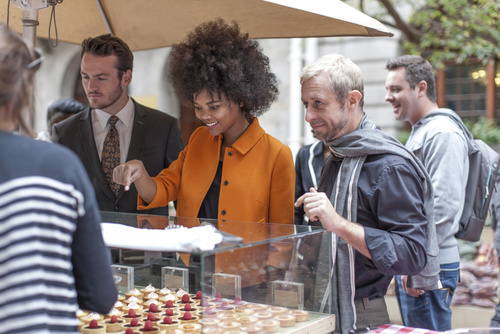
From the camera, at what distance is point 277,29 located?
3.42 meters

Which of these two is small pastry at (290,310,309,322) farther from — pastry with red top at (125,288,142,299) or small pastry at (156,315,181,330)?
pastry with red top at (125,288,142,299)

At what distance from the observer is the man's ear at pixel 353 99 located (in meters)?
2.65

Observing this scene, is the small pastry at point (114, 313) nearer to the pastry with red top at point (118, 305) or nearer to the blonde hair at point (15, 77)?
the pastry with red top at point (118, 305)

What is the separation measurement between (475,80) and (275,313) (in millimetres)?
8740

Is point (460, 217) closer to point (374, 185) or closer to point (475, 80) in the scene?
point (374, 185)

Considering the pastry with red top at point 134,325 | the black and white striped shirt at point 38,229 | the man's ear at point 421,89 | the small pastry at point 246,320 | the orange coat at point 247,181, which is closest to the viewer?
the black and white striped shirt at point 38,229

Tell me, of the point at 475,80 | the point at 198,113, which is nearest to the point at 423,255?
the point at 198,113

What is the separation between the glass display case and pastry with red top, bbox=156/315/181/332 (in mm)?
72

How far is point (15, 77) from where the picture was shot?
140 cm

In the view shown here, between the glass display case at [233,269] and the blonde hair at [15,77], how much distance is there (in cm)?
63

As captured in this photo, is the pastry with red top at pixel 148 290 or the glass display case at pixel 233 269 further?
the pastry with red top at pixel 148 290

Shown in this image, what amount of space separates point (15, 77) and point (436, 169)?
2.97 m

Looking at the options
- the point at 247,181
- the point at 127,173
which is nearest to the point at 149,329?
the point at 127,173

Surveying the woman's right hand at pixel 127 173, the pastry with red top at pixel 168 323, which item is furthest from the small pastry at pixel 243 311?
the woman's right hand at pixel 127 173
